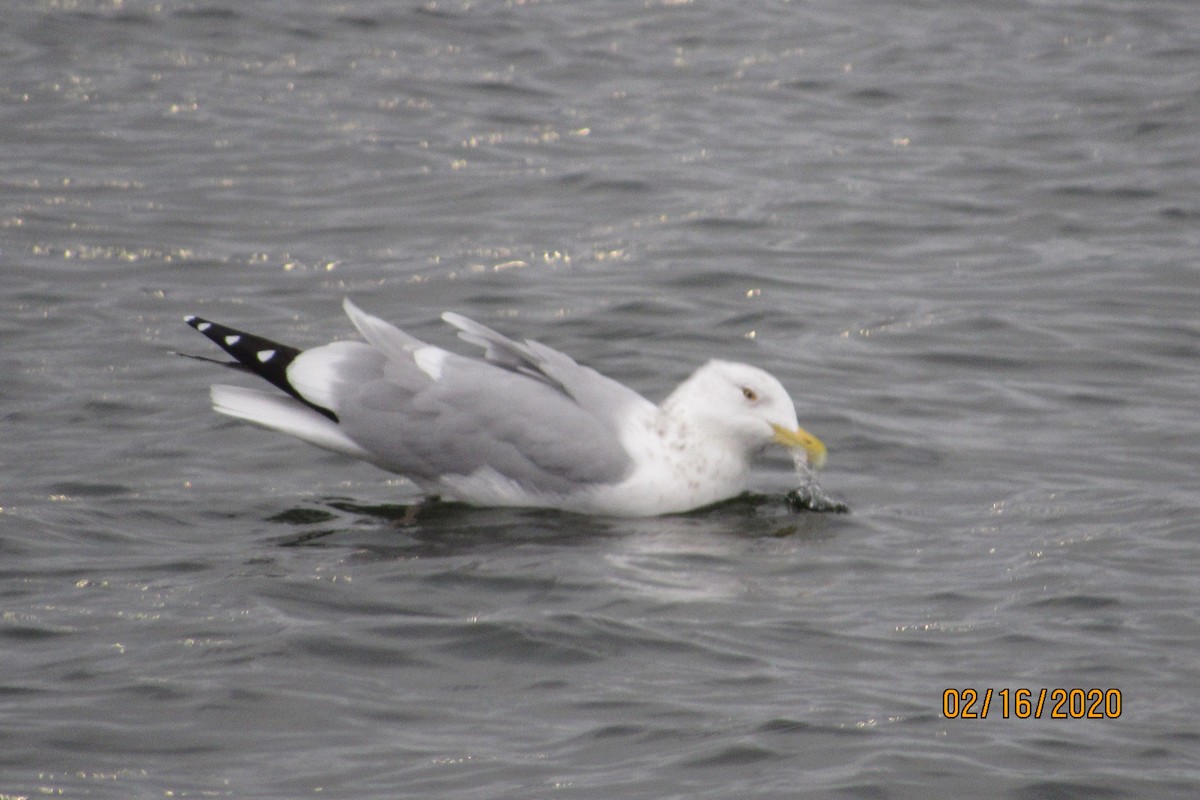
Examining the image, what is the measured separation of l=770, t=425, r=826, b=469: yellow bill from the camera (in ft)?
25.8

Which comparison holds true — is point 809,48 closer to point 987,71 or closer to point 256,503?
point 987,71

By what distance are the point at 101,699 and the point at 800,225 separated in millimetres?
7617

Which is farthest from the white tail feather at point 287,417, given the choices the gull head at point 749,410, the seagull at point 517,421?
the gull head at point 749,410

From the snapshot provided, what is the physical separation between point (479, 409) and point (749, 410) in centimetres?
116

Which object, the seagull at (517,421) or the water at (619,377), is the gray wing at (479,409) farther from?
the water at (619,377)

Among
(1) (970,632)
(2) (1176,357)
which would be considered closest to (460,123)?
(2) (1176,357)

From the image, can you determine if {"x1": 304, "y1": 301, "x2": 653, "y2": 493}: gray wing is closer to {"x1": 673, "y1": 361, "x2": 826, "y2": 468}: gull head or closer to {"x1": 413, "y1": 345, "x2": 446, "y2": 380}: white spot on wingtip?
{"x1": 413, "y1": 345, "x2": 446, "y2": 380}: white spot on wingtip

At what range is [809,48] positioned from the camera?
17.0 meters

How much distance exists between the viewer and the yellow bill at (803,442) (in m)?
7.86

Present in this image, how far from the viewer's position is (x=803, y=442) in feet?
25.8

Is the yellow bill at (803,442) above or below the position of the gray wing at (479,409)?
below

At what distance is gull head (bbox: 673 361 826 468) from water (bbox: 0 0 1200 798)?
0.34 m
